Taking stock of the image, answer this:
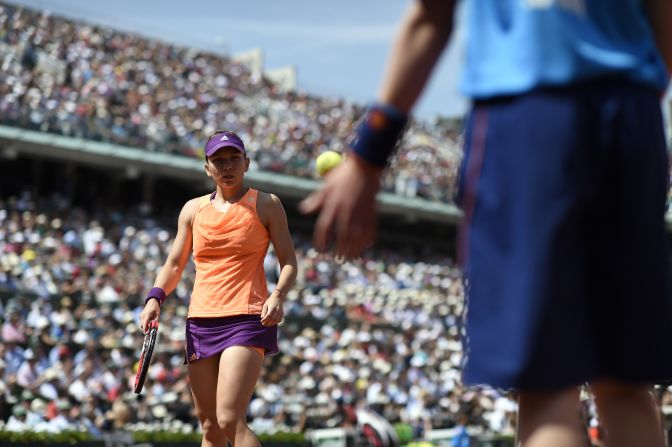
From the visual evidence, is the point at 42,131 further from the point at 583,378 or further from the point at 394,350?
the point at 583,378

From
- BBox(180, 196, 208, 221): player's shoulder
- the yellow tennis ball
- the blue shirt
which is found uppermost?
the yellow tennis ball

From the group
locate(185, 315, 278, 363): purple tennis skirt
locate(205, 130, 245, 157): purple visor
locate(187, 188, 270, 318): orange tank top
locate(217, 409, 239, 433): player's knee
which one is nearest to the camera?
locate(217, 409, 239, 433): player's knee

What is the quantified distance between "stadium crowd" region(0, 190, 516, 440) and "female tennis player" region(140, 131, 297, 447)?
633 cm

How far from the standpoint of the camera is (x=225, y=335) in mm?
6195

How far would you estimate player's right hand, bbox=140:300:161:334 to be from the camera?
6.25 m

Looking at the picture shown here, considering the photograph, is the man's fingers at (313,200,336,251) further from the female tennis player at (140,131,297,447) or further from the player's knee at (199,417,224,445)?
the player's knee at (199,417,224,445)

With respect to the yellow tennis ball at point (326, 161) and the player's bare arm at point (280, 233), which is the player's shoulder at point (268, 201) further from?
the yellow tennis ball at point (326, 161)

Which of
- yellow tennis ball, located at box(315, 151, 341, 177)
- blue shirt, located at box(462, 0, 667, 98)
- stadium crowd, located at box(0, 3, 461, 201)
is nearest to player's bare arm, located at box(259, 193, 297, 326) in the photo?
yellow tennis ball, located at box(315, 151, 341, 177)

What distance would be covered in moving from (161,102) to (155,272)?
36.1 ft

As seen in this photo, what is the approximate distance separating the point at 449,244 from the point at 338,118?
260 inches

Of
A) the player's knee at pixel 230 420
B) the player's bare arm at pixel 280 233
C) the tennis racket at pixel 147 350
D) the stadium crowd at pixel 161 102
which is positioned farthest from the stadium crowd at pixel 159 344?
the player's knee at pixel 230 420

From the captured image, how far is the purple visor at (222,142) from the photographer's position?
21.0 ft

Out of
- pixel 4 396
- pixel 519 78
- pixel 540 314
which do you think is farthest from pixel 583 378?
pixel 4 396

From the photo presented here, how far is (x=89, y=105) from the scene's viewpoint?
2973 centimetres
